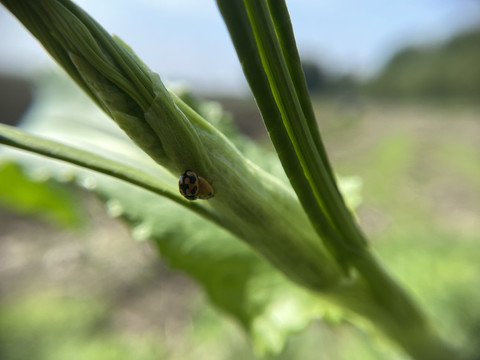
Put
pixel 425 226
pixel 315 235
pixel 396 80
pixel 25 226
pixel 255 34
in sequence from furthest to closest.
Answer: pixel 396 80 → pixel 25 226 → pixel 425 226 → pixel 315 235 → pixel 255 34

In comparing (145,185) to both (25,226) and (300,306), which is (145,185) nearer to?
(300,306)

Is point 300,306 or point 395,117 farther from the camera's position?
point 395,117

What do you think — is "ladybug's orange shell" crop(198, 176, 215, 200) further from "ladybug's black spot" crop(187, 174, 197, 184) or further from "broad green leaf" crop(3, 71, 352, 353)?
"broad green leaf" crop(3, 71, 352, 353)

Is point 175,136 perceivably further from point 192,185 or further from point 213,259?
point 213,259

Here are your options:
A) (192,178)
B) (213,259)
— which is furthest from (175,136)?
(213,259)

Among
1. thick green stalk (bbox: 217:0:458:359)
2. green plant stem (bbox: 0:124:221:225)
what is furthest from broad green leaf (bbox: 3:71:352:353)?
green plant stem (bbox: 0:124:221:225)

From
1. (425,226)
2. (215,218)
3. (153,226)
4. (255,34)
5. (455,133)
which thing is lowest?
(455,133)

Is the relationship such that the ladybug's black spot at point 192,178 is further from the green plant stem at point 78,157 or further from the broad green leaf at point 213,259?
the broad green leaf at point 213,259

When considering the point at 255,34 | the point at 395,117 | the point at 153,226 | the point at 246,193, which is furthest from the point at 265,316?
the point at 395,117
